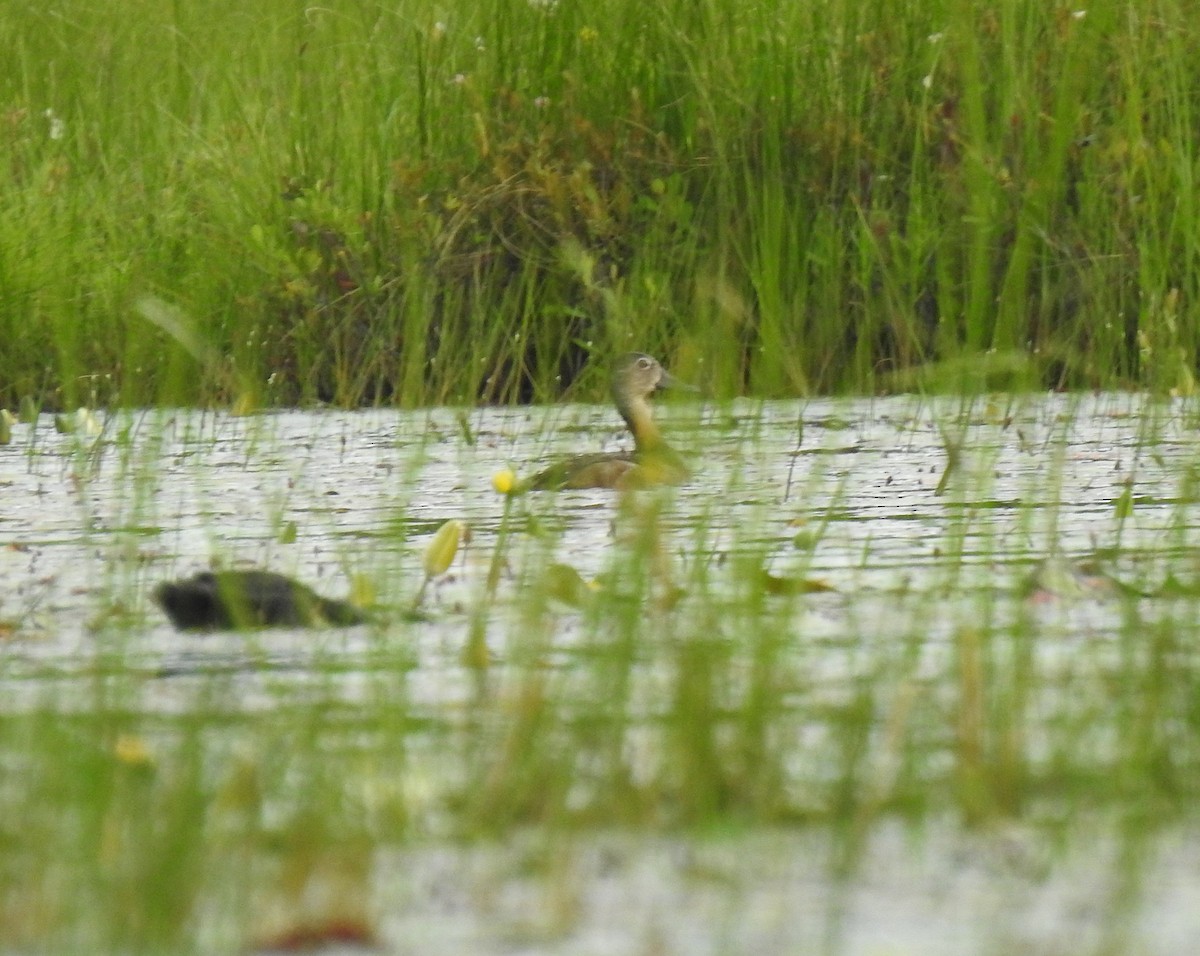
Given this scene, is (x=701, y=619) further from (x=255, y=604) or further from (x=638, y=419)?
(x=638, y=419)

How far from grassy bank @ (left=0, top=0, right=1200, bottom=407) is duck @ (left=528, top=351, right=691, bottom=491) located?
20.7 inches

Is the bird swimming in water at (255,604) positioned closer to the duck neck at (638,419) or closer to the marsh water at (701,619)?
the marsh water at (701,619)

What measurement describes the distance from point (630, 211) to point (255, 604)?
13.4ft

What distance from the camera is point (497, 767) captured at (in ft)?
6.80

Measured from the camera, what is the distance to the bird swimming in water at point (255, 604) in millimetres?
2990

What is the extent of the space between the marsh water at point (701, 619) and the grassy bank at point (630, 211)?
26.6 inches

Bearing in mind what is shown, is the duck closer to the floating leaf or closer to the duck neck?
the duck neck

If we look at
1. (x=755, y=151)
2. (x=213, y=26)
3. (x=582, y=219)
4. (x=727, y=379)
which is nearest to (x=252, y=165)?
(x=582, y=219)

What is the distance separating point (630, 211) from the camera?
6938 mm

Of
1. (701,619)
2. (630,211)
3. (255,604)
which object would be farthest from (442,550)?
(630,211)

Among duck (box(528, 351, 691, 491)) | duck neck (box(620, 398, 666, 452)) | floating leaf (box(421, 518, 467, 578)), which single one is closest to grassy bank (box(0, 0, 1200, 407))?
duck (box(528, 351, 691, 491))

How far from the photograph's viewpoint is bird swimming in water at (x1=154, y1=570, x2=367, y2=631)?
2.99m

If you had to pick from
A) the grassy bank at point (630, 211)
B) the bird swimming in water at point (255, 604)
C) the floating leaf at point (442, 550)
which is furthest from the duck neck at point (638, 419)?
the bird swimming in water at point (255, 604)

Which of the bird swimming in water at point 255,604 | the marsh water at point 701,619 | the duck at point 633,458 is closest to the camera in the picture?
the marsh water at point 701,619
